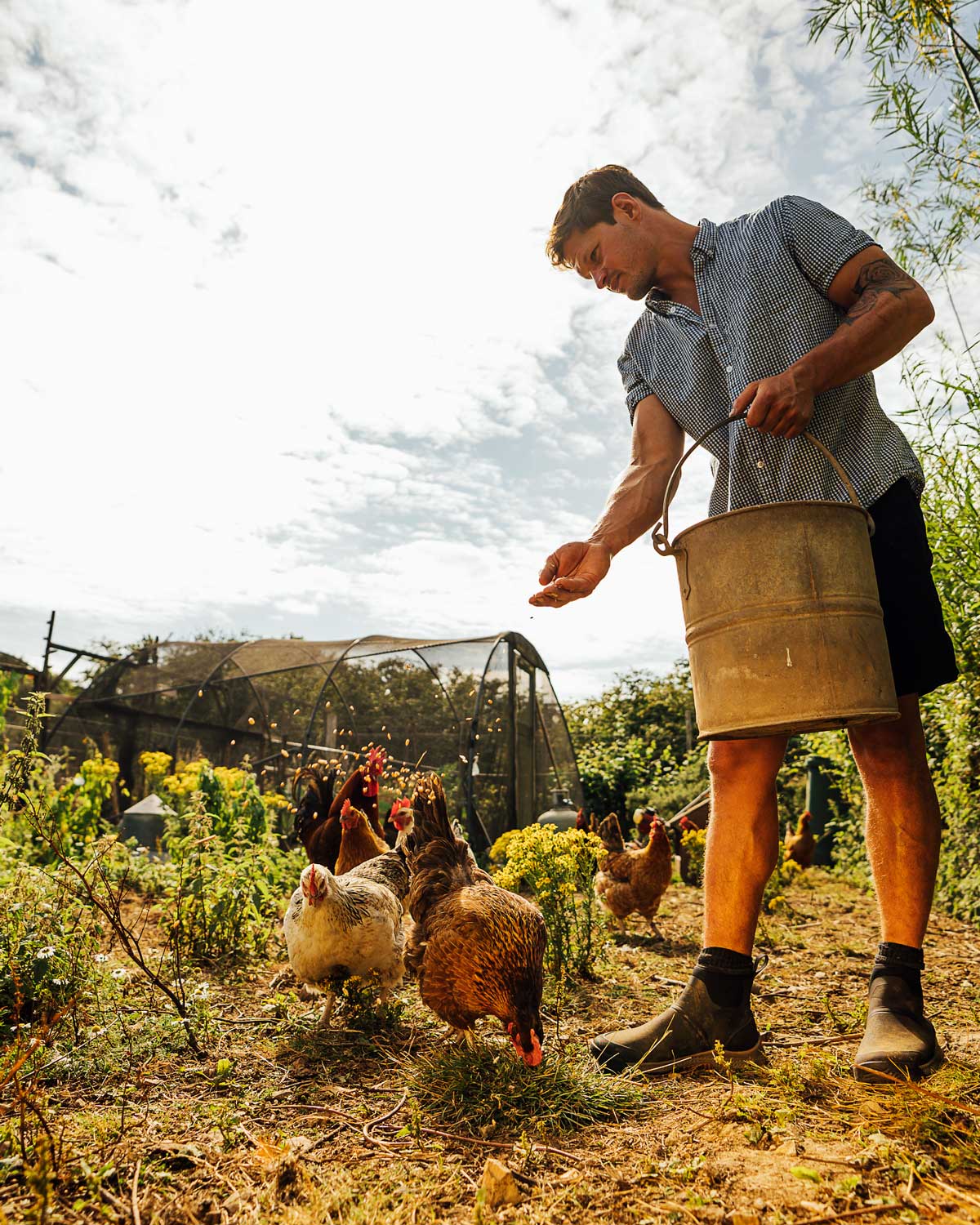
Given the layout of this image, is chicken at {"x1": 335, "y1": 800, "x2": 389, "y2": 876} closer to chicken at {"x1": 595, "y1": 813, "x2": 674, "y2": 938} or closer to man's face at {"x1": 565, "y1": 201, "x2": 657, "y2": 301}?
chicken at {"x1": 595, "y1": 813, "x2": 674, "y2": 938}

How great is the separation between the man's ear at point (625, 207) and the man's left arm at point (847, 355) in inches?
32.4

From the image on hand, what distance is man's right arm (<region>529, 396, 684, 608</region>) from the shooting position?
232 cm

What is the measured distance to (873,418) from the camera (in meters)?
2.20

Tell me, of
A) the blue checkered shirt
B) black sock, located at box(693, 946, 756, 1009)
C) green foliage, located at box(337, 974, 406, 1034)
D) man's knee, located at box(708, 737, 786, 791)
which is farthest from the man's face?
green foliage, located at box(337, 974, 406, 1034)

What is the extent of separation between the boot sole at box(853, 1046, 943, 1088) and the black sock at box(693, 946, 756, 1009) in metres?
0.34

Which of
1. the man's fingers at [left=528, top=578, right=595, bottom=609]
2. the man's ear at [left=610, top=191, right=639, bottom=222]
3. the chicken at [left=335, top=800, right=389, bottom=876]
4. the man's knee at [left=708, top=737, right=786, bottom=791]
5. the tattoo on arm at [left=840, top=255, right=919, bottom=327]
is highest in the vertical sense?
the man's ear at [left=610, top=191, right=639, bottom=222]

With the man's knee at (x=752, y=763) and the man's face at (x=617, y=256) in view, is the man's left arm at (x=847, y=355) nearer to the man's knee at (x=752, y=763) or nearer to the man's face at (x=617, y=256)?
the man's face at (x=617, y=256)

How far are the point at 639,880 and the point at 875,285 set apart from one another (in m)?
3.64

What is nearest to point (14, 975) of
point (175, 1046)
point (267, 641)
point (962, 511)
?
point (175, 1046)

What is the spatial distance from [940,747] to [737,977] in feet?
11.6

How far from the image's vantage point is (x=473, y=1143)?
5.62 feet

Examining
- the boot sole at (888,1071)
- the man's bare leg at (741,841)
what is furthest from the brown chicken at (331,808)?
the boot sole at (888,1071)

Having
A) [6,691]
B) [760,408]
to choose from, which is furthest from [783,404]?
[6,691]

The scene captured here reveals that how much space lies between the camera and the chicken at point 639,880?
4664mm
